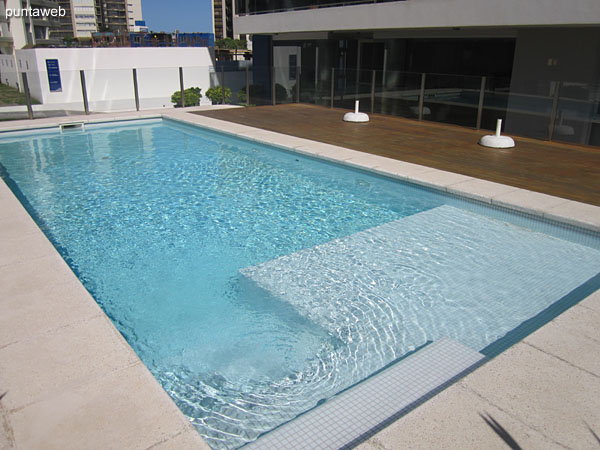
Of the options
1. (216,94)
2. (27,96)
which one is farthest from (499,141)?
(27,96)

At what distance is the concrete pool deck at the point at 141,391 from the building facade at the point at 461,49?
341 inches

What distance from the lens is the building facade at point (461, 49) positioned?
11739 mm

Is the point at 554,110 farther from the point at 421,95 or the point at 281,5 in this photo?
the point at 281,5

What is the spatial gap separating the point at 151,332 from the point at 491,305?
3.38 metres

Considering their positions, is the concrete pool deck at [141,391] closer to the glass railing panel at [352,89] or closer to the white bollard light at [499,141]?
the white bollard light at [499,141]

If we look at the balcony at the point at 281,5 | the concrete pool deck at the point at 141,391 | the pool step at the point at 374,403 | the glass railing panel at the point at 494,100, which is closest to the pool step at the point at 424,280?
the pool step at the point at 374,403

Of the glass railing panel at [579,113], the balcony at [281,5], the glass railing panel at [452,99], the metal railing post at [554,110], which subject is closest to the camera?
the glass railing panel at [579,113]

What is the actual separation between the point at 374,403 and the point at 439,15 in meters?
13.6

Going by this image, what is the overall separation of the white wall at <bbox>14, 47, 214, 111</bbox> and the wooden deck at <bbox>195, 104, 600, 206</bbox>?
5.07 metres

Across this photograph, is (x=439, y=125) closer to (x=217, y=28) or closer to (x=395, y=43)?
(x=395, y=43)

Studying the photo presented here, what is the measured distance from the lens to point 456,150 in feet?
35.9

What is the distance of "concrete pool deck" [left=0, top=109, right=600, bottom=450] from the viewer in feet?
9.78

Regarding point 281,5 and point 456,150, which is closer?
point 456,150

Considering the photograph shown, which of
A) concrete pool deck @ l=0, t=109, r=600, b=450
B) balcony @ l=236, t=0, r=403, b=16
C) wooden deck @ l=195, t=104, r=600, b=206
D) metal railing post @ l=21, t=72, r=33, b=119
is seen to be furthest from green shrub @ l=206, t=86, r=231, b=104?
concrete pool deck @ l=0, t=109, r=600, b=450
